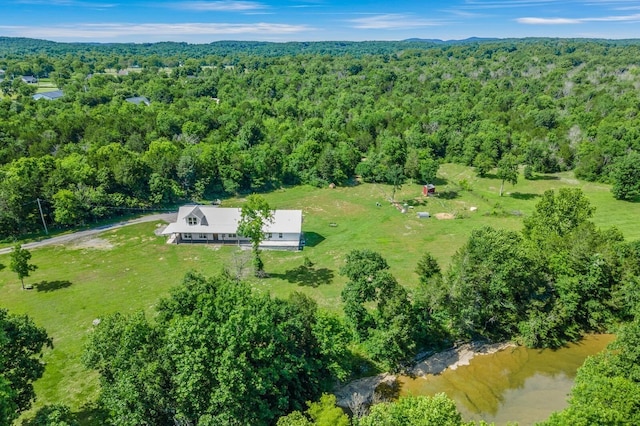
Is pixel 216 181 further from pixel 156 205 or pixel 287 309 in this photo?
pixel 287 309

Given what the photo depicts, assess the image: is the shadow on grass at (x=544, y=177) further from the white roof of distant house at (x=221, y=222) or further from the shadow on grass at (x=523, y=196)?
the white roof of distant house at (x=221, y=222)

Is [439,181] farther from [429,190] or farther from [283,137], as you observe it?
[283,137]

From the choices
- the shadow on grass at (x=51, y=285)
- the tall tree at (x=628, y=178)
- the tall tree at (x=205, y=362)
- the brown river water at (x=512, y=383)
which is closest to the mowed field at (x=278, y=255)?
the shadow on grass at (x=51, y=285)

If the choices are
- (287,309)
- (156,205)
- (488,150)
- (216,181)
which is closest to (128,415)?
(287,309)

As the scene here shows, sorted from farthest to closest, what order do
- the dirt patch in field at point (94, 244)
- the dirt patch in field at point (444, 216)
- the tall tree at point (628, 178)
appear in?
the tall tree at point (628, 178) < the dirt patch in field at point (444, 216) < the dirt patch in field at point (94, 244)

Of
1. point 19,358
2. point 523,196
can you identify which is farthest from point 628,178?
point 19,358

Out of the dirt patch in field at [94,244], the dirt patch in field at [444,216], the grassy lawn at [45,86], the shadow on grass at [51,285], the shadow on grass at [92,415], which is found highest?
the grassy lawn at [45,86]
